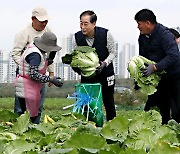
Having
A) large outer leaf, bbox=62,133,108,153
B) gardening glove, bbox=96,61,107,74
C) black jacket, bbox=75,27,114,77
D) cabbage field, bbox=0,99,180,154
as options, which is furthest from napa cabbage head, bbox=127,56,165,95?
large outer leaf, bbox=62,133,108,153

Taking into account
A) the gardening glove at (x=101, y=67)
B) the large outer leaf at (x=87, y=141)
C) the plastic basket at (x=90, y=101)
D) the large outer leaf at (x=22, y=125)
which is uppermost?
the gardening glove at (x=101, y=67)

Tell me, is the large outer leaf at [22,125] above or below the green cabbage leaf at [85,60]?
below

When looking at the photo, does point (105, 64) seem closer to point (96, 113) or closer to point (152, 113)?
point (96, 113)

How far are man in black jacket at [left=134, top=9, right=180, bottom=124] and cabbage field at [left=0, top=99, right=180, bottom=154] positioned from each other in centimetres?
277

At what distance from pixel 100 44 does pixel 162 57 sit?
A: 2.95 ft

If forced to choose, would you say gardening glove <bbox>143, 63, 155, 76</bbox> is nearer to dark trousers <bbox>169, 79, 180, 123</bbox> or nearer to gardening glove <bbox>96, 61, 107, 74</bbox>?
dark trousers <bbox>169, 79, 180, 123</bbox>

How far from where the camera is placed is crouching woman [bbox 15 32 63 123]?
5.35 metres

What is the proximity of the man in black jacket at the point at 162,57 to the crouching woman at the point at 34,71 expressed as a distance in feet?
3.44

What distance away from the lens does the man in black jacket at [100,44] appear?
20.3ft

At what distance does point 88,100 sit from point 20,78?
3.03 ft

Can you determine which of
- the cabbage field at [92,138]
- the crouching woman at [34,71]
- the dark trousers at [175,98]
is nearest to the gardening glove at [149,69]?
the dark trousers at [175,98]

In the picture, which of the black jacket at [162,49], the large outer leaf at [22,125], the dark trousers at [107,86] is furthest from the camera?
the dark trousers at [107,86]

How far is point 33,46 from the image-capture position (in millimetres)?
5410

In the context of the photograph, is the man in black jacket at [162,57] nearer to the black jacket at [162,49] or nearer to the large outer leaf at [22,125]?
the black jacket at [162,49]
